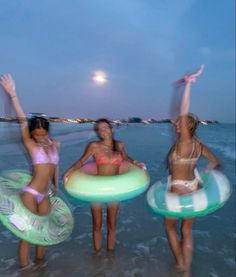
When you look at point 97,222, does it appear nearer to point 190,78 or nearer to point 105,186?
point 105,186

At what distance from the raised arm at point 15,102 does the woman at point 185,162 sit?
4.97 ft

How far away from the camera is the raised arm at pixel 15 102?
330cm

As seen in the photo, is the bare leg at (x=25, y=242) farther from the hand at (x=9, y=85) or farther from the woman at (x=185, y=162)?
the woman at (x=185, y=162)

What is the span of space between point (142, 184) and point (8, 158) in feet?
27.6

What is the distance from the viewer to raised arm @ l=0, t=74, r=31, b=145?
10.8 ft

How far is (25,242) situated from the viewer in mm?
3514

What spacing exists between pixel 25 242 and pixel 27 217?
0.33 meters

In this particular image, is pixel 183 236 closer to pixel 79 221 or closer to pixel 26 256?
pixel 26 256

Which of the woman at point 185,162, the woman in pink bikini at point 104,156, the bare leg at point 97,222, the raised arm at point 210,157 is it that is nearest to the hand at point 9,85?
the woman in pink bikini at point 104,156

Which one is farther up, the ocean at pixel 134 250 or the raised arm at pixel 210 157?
the raised arm at pixel 210 157

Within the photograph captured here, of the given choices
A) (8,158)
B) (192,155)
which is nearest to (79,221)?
(192,155)

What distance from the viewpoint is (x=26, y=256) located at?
142 inches

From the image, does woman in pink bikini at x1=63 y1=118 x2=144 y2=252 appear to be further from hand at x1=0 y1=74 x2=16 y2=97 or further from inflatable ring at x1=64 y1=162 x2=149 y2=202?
hand at x1=0 y1=74 x2=16 y2=97

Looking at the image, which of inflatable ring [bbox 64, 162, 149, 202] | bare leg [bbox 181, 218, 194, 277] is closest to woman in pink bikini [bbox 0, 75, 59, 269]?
inflatable ring [bbox 64, 162, 149, 202]
